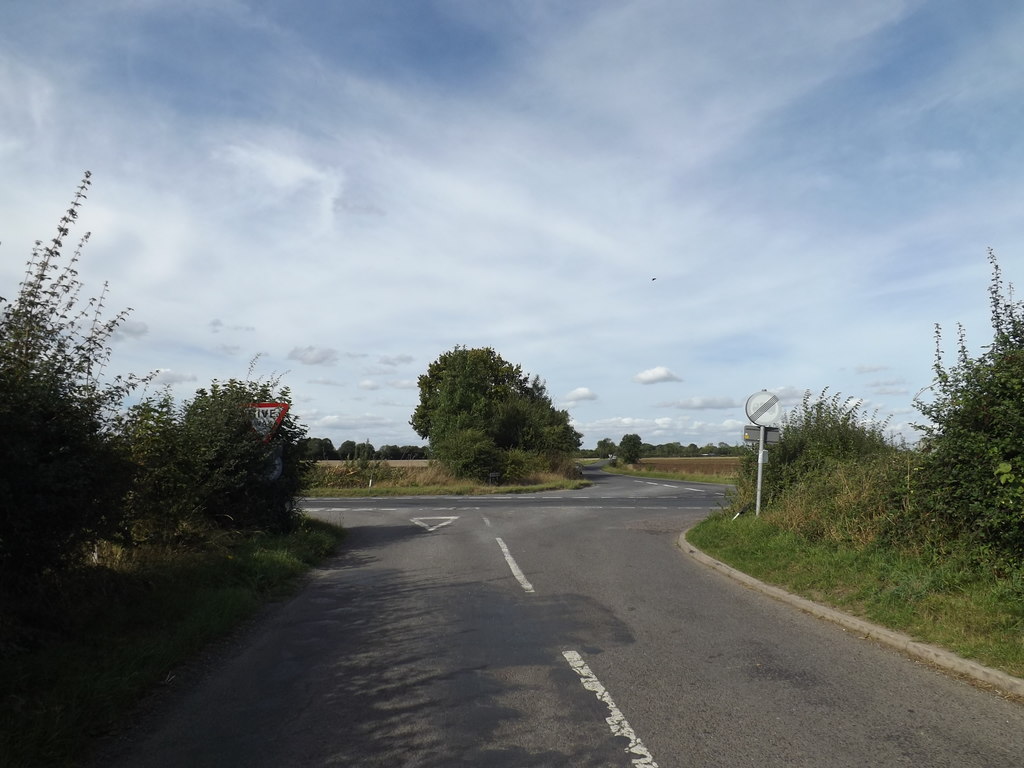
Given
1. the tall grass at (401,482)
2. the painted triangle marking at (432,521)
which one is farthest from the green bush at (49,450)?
the tall grass at (401,482)

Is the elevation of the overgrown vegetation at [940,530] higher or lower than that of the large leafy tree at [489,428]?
lower

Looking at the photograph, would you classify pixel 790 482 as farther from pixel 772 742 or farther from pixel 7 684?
pixel 7 684

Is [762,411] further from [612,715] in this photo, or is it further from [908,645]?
[612,715]

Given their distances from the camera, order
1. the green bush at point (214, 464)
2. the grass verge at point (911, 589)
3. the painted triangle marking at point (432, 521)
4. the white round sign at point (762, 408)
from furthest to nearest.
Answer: the painted triangle marking at point (432, 521), the white round sign at point (762, 408), the green bush at point (214, 464), the grass verge at point (911, 589)

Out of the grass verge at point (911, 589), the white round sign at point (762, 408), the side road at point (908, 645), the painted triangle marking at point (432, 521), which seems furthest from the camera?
the painted triangle marking at point (432, 521)

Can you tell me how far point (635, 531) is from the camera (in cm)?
1755

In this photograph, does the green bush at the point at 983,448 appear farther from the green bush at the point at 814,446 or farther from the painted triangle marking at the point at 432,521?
the painted triangle marking at the point at 432,521

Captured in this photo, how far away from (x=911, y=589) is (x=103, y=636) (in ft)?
26.3

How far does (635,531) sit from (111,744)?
1396cm

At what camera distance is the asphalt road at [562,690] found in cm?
452

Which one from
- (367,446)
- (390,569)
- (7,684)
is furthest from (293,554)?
(367,446)

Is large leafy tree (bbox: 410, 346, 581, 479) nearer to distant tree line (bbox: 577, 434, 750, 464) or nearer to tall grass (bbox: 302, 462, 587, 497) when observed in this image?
tall grass (bbox: 302, 462, 587, 497)

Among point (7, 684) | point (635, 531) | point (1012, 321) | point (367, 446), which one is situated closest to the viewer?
point (7, 684)

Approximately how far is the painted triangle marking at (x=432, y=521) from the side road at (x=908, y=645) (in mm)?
9839
